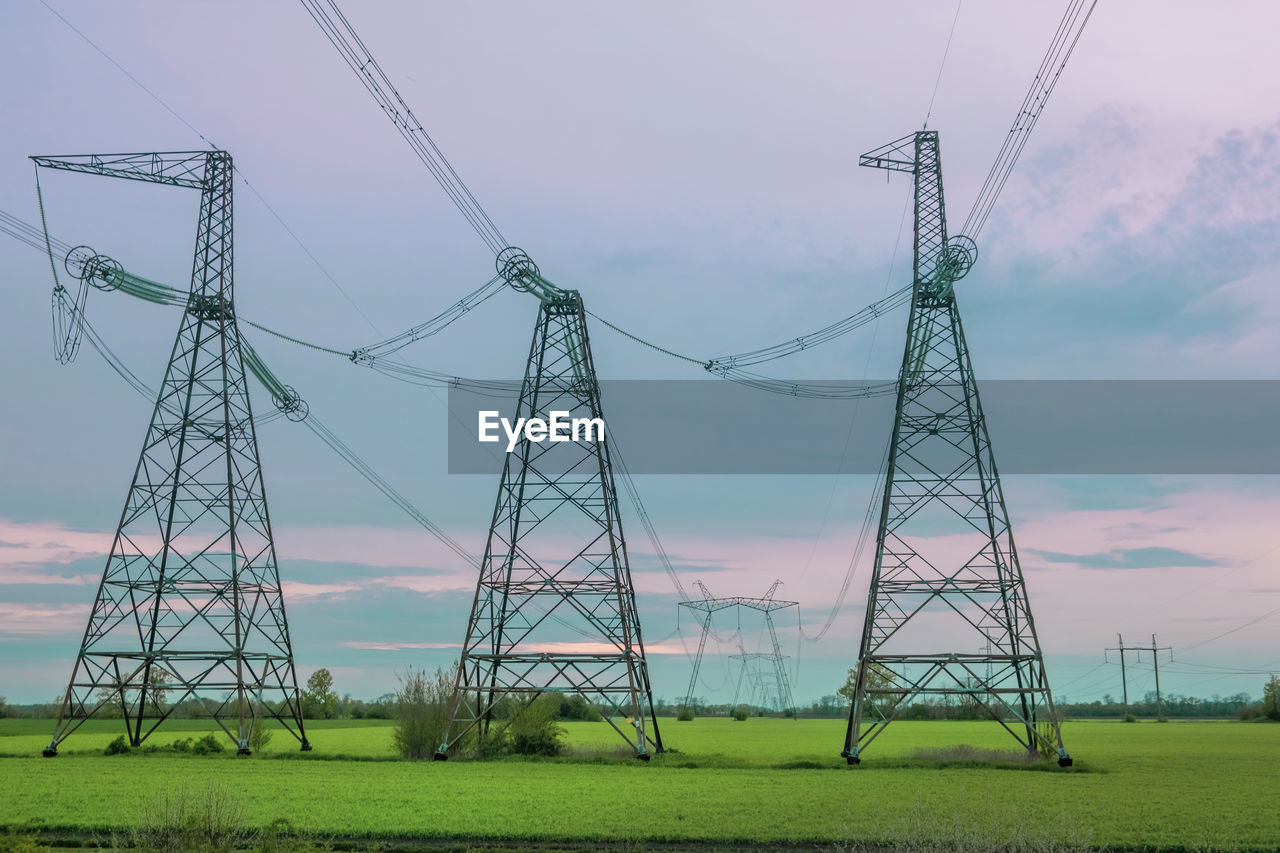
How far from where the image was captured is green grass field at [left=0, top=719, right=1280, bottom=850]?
80.1ft

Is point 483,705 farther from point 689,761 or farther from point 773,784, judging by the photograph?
point 773,784

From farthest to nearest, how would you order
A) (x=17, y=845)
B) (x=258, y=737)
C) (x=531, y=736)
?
(x=258, y=737) < (x=531, y=736) < (x=17, y=845)

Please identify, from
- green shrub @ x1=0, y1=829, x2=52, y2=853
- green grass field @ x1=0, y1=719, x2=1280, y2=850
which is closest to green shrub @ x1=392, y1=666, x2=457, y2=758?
green grass field @ x1=0, y1=719, x2=1280, y2=850

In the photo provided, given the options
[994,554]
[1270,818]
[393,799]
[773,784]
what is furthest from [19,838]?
[994,554]

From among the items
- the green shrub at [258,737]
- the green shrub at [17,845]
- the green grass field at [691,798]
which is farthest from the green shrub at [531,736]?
the green shrub at [17,845]

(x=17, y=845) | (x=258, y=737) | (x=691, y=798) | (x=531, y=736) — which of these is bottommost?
(x=691, y=798)

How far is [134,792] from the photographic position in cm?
3067

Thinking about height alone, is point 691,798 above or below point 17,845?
below

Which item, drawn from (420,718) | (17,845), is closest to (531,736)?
(420,718)

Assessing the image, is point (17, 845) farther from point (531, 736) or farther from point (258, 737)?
point (258, 737)

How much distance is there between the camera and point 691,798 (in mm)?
30750

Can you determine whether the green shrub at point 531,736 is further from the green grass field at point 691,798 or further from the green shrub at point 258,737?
the green shrub at point 258,737

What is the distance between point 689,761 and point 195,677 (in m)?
20.7

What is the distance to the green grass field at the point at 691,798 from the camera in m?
24.4
